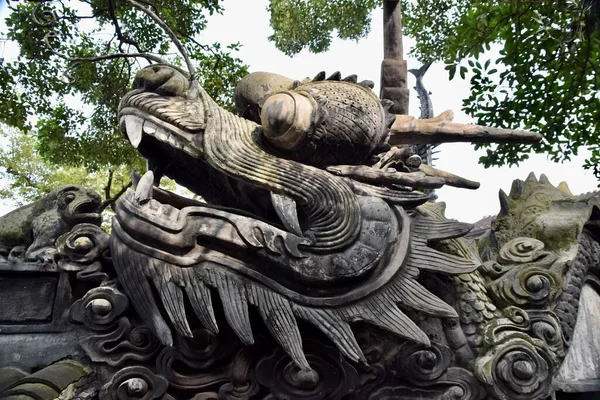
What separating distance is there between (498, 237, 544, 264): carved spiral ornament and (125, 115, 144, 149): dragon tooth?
2208 millimetres

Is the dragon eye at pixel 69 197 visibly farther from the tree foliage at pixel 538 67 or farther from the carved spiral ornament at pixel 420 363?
the tree foliage at pixel 538 67

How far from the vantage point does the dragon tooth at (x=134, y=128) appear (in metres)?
2.70

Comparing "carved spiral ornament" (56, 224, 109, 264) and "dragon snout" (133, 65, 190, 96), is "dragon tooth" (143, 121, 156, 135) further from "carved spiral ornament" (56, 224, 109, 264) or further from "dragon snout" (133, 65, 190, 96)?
"carved spiral ornament" (56, 224, 109, 264)

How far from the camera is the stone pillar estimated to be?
507cm

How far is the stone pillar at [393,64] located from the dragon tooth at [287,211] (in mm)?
2263

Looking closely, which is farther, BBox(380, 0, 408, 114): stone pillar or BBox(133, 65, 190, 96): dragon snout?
BBox(380, 0, 408, 114): stone pillar

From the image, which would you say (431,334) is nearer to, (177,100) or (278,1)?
(177,100)

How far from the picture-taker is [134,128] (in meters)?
2.73

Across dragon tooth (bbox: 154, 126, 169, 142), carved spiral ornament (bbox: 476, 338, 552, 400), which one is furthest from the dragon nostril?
carved spiral ornament (bbox: 476, 338, 552, 400)

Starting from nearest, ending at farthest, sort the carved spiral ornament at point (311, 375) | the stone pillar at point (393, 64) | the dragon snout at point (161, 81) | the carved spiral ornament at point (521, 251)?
1. the carved spiral ornament at point (311, 375)
2. the dragon snout at point (161, 81)
3. the carved spiral ornament at point (521, 251)
4. the stone pillar at point (393, 64)

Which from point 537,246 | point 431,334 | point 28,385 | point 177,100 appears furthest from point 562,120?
point 28,385

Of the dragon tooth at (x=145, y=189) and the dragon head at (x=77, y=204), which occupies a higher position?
the dragon tooth at (x=145, y=189)

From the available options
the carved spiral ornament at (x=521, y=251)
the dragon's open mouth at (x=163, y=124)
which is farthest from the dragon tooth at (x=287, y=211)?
the carved spiral ornament at (x=521, y=251)

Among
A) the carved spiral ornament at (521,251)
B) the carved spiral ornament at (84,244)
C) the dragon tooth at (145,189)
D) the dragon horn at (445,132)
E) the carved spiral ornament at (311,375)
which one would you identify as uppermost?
the dragon horn at (445,132)
